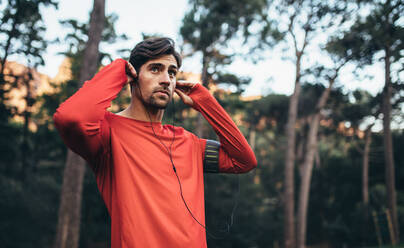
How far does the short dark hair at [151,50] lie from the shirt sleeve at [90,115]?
18cm

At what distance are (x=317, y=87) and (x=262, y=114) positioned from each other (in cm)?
942

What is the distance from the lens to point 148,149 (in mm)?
1636

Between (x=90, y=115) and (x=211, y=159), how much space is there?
0.80 m

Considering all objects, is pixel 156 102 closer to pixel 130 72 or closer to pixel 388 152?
pixel 130 72

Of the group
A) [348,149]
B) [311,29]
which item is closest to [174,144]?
[311,29]

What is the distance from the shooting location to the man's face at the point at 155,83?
174 cm

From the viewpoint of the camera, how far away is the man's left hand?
1956 mm

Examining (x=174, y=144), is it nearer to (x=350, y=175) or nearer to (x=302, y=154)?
(x=302, y=154)

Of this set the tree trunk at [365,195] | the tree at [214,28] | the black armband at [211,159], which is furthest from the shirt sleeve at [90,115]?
the tree trunk at [365,195]

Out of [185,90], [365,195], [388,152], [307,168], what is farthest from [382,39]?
[185,90]

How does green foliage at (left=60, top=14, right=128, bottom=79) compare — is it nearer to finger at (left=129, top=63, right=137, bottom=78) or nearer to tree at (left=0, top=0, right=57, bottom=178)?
tree at (left=0, top=0, right=57, bottom=178)

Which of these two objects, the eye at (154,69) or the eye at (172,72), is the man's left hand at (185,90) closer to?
the eye at (172,72)

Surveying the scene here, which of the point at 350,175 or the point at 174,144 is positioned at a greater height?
the point at 174,144

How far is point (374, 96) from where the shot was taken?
17.2m
